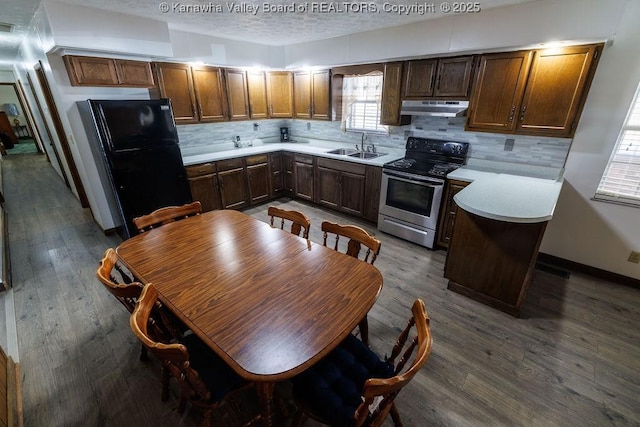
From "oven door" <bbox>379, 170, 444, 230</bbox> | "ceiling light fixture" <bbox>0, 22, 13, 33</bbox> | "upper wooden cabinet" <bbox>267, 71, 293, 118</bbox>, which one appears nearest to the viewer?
"oven door" <bbox>379, 170, 444, 230</bbox>

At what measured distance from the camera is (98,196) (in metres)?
3.35

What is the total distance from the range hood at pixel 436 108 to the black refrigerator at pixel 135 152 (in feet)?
8.99

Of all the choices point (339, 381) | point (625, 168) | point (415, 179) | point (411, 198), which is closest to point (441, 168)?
point (415, 179)

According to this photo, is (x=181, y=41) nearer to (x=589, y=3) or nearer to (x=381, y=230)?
(x=381, y=230)

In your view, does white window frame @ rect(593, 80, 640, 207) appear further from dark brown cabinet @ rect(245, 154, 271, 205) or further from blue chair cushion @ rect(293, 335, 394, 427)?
dark brown cabinet @ rect(245, 154, 271, 205)

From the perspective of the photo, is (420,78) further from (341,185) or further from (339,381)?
(339,381)

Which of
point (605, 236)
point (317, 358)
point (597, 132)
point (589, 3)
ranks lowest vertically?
point (605, 236)

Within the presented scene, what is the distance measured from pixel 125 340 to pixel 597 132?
424cm

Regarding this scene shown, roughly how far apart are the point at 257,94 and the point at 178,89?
1.20 meters

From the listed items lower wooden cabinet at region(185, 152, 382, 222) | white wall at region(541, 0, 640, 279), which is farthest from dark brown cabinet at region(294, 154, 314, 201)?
white wall at region(541, 0, 640, 279)

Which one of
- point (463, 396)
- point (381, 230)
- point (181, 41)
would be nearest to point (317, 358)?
point (463, 396)

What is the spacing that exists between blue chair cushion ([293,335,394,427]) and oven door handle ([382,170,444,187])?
2089mm

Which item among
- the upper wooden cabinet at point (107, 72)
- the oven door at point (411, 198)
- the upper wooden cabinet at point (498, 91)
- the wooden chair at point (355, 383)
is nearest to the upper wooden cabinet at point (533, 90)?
the upper wooden cabinet at point (498, 91)

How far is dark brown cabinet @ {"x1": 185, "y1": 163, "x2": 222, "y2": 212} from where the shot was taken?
11.9 ft
